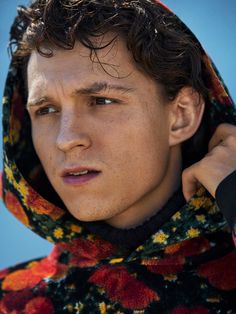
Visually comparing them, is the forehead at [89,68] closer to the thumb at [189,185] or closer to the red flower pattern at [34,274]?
the thumb at [189,185]

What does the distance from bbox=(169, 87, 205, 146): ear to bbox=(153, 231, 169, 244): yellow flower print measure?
332 mm

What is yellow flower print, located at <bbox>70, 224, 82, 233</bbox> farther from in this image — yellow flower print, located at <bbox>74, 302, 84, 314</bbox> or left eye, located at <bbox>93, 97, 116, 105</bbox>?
left eye, located at <bbox>93, 97, 116, 105</bbox>

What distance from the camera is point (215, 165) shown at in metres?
2.21

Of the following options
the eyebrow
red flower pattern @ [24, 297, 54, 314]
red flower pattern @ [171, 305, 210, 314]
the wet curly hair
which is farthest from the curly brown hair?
red flower pattern @ [24, 297, 54, 314]

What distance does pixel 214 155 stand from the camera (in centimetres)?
224

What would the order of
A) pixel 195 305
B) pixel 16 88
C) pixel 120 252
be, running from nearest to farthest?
pixel 195 305 → pixel 120 252 → pixel 16 88

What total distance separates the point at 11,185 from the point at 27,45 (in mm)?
480

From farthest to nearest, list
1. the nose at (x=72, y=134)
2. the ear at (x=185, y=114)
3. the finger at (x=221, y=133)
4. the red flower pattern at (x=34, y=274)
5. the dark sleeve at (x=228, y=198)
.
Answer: the red flower pattern at (x=34, y=274) < the ear at (x=185, y=114) < the finger at (x=221, y=133) < the nose at (x=72, y=134) < the dark sleeve at (x=228, y=198)

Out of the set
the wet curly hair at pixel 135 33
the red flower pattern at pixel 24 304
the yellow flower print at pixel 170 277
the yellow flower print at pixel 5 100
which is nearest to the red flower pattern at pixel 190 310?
the yellow flower print at pixel 170 277

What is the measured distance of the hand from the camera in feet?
7.13

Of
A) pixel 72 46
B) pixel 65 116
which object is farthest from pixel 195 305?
pixel 72 46

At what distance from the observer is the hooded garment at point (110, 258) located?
2.23 meters

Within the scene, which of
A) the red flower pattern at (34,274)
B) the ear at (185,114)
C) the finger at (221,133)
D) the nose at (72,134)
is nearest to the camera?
the nose at (72,134)

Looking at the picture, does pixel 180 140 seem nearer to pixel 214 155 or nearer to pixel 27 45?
pixel 214 155
